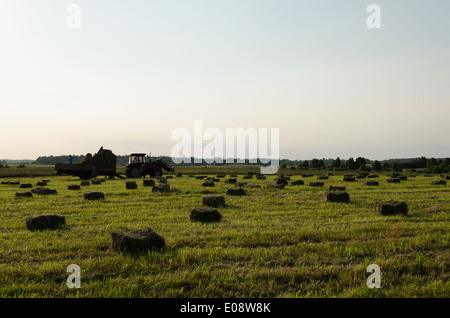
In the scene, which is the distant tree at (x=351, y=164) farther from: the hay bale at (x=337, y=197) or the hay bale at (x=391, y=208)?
the hay bale at (x=391, y=208)

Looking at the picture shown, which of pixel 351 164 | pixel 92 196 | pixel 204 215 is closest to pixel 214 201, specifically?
pixel 204 215

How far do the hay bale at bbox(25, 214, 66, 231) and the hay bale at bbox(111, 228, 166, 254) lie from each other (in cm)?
330

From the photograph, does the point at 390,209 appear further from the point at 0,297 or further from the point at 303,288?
the point at 0,297

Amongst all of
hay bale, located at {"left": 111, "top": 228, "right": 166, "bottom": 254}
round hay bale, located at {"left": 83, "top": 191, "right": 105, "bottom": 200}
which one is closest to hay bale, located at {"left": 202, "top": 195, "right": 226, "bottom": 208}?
round hay bale, located at {"left": 83, "top": 191, "right": 105, "bottom": 200}

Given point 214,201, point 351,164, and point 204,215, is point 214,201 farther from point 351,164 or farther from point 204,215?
point 351,164

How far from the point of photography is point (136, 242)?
644 cm

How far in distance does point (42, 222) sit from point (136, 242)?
3.91 meters

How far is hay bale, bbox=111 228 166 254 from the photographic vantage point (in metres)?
6.40

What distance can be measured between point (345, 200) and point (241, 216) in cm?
566

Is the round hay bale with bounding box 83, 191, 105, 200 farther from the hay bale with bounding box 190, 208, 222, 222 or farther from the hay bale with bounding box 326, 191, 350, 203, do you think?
the hay bale with bounding box 326, 191, 350, 203

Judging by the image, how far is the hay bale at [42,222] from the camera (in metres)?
8.87

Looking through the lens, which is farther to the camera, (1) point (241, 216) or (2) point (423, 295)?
(1) point (241, 216)
